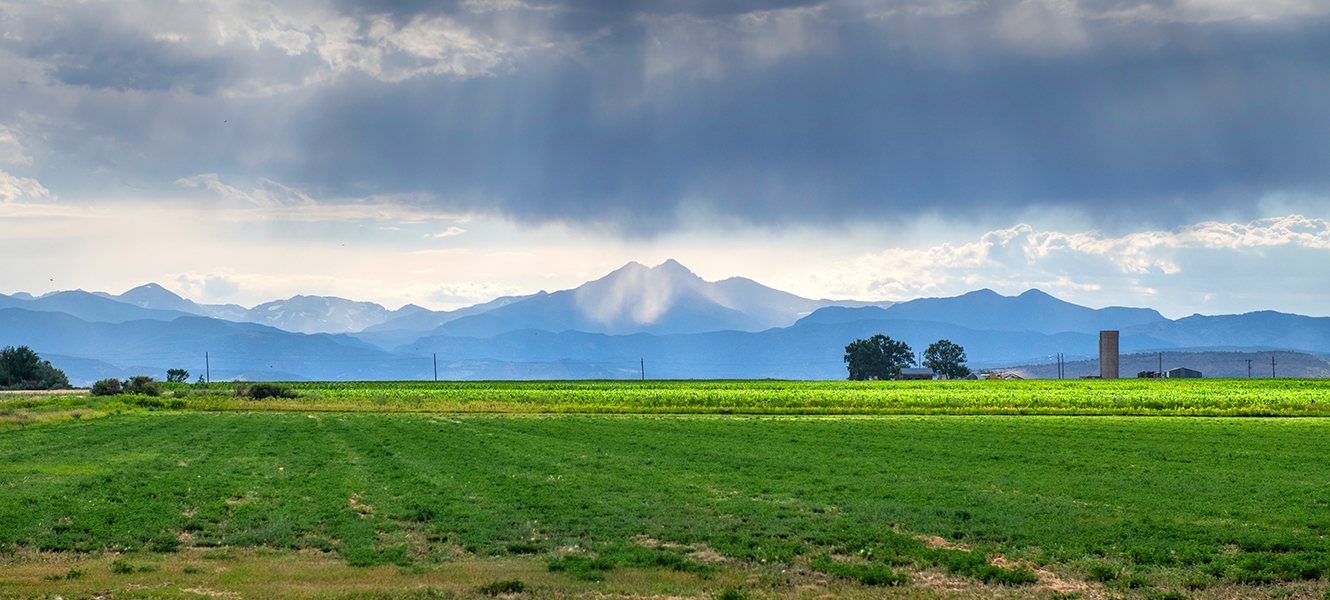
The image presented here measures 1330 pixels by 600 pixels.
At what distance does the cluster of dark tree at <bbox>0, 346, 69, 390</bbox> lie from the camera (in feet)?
429

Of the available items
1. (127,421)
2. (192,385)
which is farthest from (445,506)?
(192,385)

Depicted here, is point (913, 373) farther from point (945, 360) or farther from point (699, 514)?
point (699, 514)

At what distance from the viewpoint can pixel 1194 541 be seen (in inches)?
620

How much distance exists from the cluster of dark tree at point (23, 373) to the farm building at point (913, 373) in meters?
139

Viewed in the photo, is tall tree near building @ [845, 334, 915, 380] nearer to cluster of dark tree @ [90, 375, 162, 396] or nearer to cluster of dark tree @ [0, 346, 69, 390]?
cluster of dark tree @ [90, 375, 162, 396]

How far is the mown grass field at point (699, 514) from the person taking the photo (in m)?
14.0

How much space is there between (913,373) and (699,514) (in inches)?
5886

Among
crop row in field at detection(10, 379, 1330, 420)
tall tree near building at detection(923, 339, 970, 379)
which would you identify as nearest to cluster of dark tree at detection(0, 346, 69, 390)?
crop row in field at detection(10, 379, 1330, 420)

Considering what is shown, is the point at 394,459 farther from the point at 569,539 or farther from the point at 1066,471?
the point at 1066,471

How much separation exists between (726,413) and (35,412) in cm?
4643

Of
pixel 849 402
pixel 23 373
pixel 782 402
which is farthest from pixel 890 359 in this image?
pixel 23 373

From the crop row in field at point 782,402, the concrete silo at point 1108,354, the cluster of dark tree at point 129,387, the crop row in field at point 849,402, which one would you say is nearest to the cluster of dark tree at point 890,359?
the concrete silo at point 1108,354

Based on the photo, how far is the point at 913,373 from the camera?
529ft

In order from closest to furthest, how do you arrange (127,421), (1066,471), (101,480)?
(101,480) → (1066,471) → (127,421)
